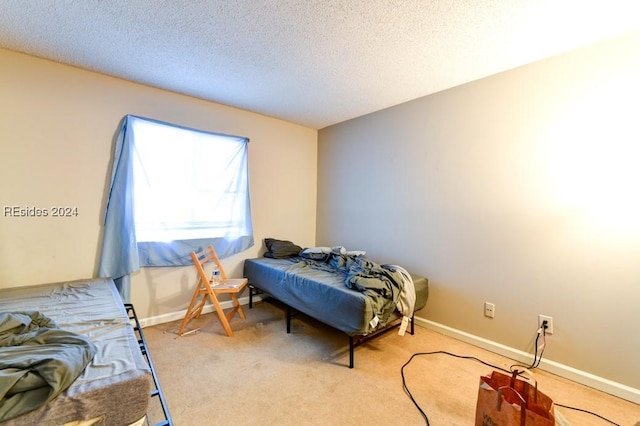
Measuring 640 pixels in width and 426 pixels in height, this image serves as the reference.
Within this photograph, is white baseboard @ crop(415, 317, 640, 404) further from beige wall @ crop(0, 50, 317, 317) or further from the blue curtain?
the blue curtain

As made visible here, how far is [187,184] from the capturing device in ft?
9.37

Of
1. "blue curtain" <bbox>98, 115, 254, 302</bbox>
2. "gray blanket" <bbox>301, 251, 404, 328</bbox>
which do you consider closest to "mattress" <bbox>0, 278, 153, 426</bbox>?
"blue curtain" <bbox>98, 115, 254, 302</bbox>

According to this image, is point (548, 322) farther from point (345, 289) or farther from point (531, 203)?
point (345, 289)

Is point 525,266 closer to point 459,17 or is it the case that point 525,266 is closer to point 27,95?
point 459,17

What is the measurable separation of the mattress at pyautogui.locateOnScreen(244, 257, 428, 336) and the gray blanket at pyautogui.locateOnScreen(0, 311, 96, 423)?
148 cm

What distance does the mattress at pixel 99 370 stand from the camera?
37.2 inches

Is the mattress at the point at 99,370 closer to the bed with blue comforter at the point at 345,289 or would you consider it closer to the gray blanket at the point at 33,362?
the gray blanket at the point at 33,362

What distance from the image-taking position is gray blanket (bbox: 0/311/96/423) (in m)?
0.90

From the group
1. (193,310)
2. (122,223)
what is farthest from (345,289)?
(122,223)

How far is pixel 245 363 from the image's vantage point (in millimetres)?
2092

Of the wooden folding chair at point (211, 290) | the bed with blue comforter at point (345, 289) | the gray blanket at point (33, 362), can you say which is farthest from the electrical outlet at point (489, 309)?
the gray blanket at point (33, 362)

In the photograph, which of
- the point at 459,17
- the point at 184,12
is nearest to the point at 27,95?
the point at 184,12

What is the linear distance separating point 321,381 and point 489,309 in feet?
5.06

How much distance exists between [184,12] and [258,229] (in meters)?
2.30
